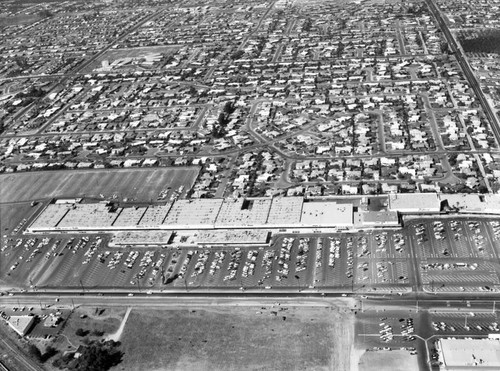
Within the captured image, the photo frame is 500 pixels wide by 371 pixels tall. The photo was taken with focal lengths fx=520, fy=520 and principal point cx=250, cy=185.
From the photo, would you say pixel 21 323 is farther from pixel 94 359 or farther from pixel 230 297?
pixel 230 297

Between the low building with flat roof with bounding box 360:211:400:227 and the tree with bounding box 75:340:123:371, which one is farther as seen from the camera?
the low building with flat roof with bounding box 360:211:400:227

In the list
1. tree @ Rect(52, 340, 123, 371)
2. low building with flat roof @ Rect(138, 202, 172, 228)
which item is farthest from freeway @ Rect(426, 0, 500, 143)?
tree @ Rect(52, 340, 123, 371)

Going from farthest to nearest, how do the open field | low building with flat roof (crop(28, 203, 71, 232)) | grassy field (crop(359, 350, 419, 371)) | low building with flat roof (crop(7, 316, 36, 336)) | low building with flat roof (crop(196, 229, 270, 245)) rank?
the open field
low building with flat roof (crop(28, 203, 71, 232))
low building with flat roof (crop(196, 229, 270, 245))
low building with flat roof (crop(7, 316, 36, 336))
grassy field (crop(359, 350, 419, 371))

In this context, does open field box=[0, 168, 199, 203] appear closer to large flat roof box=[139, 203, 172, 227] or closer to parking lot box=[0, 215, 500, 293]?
large flat roof box=[139, 203, 172, 227]

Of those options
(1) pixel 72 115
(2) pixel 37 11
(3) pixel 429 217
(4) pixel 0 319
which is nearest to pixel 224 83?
(1) pixel 72 115

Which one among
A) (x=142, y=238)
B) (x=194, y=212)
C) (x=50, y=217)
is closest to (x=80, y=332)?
(x=142, y=238)

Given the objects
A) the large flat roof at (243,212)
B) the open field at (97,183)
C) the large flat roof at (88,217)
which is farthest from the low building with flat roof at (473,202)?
the large flat roof at (88,217)
